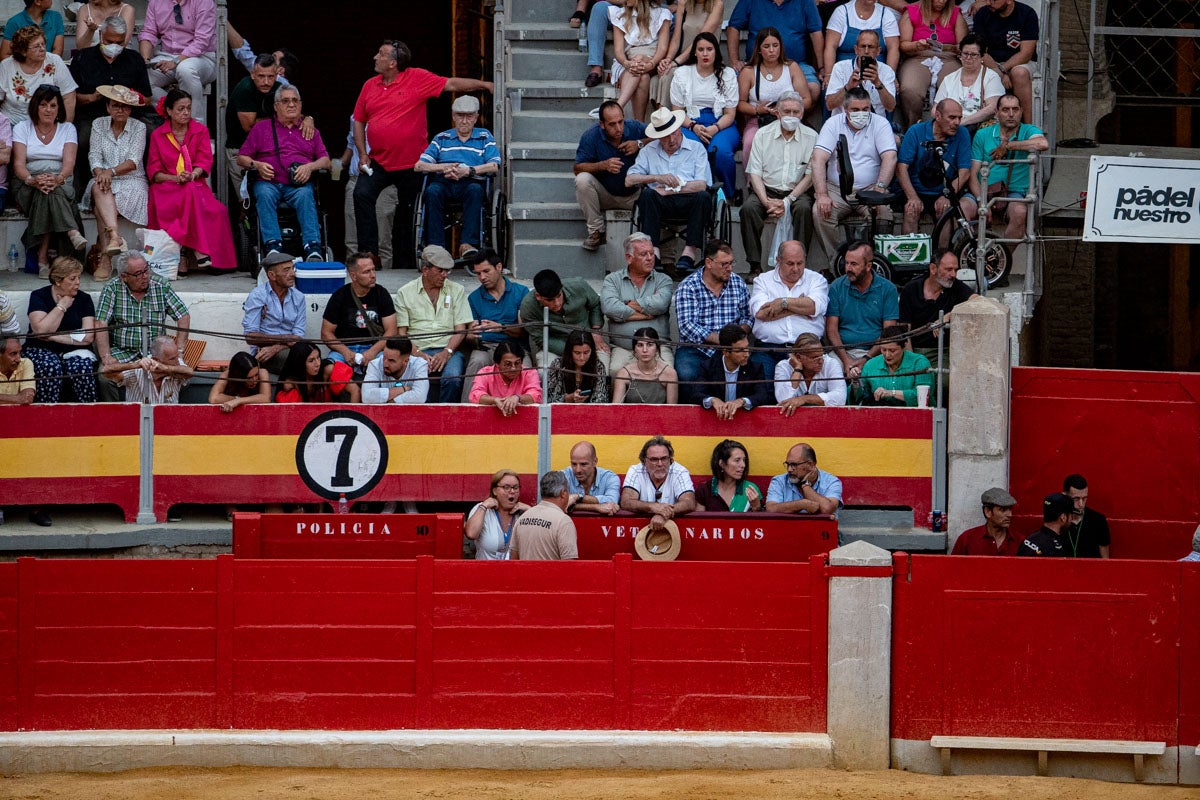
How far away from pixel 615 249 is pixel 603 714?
16.0 feet

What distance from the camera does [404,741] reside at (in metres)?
10.7

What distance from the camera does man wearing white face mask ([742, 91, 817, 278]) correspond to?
14289 mm

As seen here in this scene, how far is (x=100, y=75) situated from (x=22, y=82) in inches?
23.2

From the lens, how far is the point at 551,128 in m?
16.0

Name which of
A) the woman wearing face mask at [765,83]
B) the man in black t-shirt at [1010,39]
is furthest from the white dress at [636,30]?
the man in black t-shirt at [1010,39]

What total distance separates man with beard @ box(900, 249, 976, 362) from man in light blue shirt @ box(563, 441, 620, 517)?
2350 millimetres

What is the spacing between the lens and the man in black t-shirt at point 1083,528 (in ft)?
39.1

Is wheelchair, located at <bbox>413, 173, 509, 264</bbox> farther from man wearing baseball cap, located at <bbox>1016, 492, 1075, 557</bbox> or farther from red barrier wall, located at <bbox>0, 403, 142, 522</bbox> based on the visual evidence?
man wearing baseball cap, located at <bbox>1016, 492, 1075, 557</bbox>

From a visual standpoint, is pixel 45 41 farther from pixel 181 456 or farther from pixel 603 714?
pixel 603 714

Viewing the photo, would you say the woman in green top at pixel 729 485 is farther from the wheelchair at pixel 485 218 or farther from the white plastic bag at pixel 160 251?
the white plastic bag at pixel 160 251

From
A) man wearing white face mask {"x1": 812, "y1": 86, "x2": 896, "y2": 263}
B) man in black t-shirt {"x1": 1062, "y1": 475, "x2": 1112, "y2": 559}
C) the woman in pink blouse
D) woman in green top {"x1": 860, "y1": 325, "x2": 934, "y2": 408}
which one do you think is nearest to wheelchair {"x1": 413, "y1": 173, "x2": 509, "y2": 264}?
the woman in pink blouse

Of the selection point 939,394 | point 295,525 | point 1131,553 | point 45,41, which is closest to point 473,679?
point 295,525

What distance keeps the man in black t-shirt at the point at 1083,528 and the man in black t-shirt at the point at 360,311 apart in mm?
4620

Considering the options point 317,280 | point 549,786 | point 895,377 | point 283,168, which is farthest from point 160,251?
point 549,786
